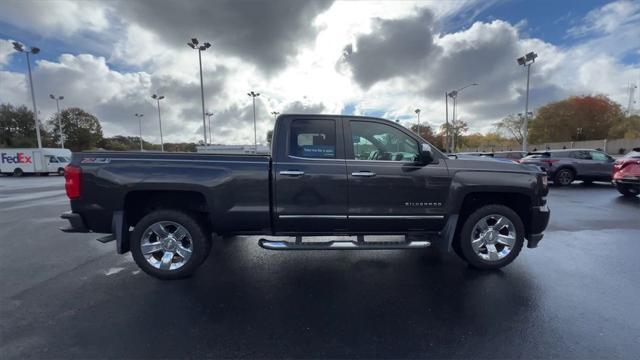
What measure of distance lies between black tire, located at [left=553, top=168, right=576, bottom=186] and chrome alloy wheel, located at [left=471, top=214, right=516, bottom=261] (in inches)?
476

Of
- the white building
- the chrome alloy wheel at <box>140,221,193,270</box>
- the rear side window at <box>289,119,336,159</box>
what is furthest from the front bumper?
the chrome alloy wheel at <box>140,221,193,270</box>

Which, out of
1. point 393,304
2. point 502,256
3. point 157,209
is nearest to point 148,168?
point 157,209

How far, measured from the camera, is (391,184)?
380 centimetres

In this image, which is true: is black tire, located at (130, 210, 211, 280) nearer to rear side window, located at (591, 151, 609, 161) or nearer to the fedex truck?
rear side window, located at (591, 151, 609, 161)

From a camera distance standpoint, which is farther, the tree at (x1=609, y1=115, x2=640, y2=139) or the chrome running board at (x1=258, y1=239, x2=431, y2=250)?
the tree at (x1=609, y1=115, x2=640, y2=139)

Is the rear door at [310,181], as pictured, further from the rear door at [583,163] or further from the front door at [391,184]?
the rear door at [583,163]

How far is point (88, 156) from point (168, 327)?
2440mm

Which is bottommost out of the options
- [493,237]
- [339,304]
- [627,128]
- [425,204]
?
[339,304]

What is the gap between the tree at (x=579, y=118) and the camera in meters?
54.5

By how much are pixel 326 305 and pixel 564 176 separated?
14719 millimetres

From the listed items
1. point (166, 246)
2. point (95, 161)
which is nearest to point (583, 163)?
point (166, 246)

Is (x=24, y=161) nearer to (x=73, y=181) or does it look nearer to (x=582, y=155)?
(x=73, y=181)

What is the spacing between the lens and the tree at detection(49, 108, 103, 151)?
68125 millimetres

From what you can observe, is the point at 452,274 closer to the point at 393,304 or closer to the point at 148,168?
the point at 393,304
